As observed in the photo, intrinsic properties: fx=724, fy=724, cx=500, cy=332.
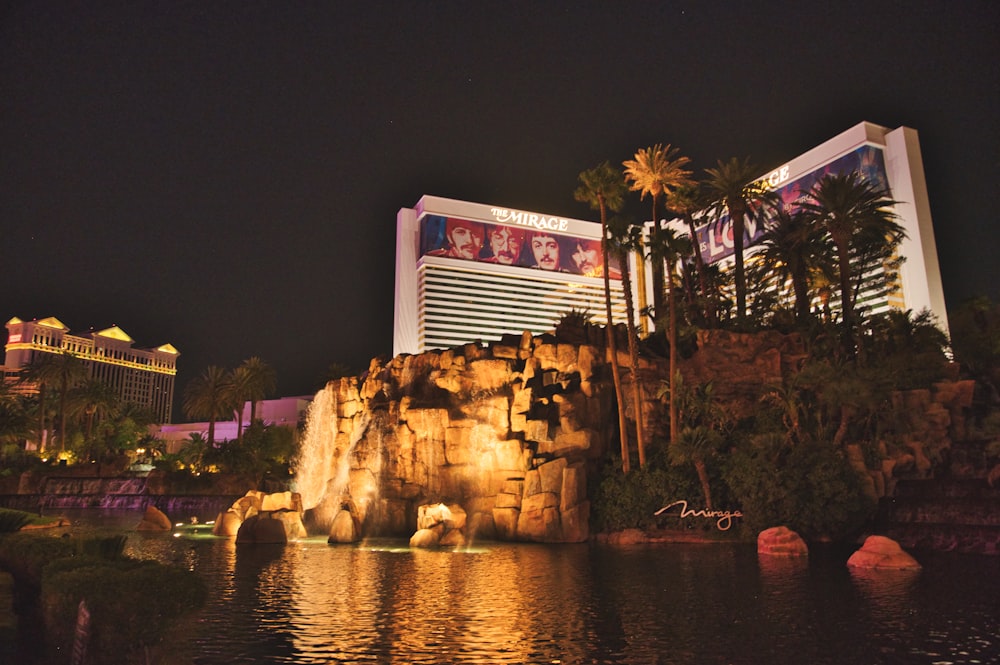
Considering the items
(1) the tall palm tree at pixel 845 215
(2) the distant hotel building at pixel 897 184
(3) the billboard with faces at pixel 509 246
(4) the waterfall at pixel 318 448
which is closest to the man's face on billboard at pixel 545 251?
(3) the billboard with faces at pixel 509 246

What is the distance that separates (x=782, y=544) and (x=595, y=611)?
11935mm

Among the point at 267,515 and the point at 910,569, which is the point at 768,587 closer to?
the point at 910,569

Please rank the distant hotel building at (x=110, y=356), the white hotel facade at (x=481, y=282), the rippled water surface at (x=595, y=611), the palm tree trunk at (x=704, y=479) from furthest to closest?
the distant hotel building at (x=110, y=356) → the white hotel facade at (x=481, y=282) → the palm tree trunk at (x=704, y=479) → the rippled water surface at (x=595, y=611)

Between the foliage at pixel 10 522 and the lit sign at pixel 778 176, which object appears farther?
the lit sign at pixel 778 176

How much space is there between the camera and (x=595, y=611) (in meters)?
13.9

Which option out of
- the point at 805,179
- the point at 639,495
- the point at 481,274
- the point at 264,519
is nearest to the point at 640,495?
the point at 639,495

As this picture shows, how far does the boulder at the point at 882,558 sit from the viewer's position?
19406 millimetres

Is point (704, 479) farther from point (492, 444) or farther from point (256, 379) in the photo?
point (256, 379)

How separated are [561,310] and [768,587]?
10173 centimetres

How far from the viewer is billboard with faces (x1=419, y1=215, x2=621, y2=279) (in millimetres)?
113188

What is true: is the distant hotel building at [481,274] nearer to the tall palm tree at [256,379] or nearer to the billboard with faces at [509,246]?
the billboard with faces at [509,246]

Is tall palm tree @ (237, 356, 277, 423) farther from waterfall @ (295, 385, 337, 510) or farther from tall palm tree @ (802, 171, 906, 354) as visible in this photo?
tall palm tree @ (802, 171, 906, 354)

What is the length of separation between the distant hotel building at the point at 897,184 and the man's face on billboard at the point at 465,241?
40.7 meters

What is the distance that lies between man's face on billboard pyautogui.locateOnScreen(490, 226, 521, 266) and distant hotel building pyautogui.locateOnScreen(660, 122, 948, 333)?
3825 cm
